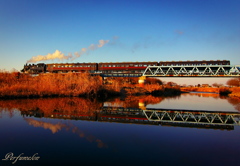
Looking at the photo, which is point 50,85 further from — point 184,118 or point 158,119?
point 184,118

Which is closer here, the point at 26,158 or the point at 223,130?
the point at 26,158

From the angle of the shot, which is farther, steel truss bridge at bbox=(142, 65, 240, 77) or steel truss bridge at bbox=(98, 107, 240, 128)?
steel truss bridge at bbox=(142, 65, 240, 77)

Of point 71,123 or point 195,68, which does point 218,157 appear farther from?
point 195,68

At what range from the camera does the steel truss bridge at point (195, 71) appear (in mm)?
38500

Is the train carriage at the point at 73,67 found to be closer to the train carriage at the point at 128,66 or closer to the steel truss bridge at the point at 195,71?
the train carriage at the point at 128,66

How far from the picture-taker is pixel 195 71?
40.7 metres

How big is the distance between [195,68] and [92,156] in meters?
41.6

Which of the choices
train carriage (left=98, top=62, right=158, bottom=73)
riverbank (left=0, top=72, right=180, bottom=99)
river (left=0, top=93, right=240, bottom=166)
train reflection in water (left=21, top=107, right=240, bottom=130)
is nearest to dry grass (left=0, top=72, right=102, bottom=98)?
riverbank (left=0, top=72, right=180, bottom=99)

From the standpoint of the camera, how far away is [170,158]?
560 cm

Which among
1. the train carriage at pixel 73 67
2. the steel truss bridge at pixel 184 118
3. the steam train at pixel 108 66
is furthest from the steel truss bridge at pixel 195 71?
the steel truss bridge at pixel 184 118

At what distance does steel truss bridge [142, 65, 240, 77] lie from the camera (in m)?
38.5

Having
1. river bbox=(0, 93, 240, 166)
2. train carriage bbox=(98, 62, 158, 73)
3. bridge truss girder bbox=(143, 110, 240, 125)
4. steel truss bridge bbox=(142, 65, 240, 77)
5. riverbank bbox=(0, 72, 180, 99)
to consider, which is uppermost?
train carriage bbox=(98, 62, 158, 73)

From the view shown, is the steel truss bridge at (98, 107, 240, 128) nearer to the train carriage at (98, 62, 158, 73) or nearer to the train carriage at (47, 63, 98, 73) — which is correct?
the train carriage at (98, 62, 158, 73)

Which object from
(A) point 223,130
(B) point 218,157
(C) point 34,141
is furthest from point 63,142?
(A) point 223,130
